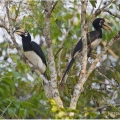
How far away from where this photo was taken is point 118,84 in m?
4.02

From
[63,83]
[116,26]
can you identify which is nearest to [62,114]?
[63,83]

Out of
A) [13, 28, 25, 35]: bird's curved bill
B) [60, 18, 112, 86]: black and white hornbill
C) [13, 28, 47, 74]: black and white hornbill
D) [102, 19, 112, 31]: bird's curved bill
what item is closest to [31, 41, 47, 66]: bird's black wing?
[13, 28, 47, 74]: black and white hornbill

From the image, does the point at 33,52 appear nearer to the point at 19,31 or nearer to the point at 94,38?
the point at 19,31

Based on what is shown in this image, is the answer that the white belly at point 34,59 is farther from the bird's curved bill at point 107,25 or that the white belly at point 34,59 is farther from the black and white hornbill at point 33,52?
the bird's curved bill at point 107,25

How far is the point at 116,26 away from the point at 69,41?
115 centimetres

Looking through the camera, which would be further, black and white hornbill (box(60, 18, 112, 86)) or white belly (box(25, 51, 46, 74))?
white belly (box(25, 51, 46, 74))

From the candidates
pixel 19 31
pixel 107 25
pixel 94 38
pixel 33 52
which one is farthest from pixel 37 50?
pixel 107 25

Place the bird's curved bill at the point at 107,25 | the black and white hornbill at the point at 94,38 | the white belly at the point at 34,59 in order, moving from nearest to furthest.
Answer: the black and white hornbill at the point at 94,38 < the bird's curved bill at the point at 107,25 < the white belly at the point at 34,59

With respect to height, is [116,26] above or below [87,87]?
above

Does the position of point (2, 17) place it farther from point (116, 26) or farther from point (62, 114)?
point (62, 114)

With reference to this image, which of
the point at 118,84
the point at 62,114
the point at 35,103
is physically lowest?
the point at 35,103

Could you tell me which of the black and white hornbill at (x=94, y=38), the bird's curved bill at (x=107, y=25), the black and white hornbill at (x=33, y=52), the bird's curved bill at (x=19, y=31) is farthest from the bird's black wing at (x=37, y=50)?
the bird's curved bill at (x=107, y=25)

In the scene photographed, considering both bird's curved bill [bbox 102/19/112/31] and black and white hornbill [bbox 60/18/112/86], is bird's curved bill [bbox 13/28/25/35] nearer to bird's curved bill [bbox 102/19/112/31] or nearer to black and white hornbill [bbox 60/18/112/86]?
black and white hornbill [bbox 60/18/112/86]

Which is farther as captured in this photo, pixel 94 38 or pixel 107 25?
pixel 94 38
